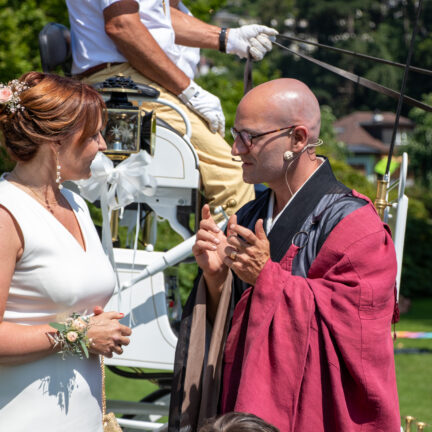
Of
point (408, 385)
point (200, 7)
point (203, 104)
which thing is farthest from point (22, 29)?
point (203, 104)

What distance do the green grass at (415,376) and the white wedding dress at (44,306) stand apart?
4.50 m

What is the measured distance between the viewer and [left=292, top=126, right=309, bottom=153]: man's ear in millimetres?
3016

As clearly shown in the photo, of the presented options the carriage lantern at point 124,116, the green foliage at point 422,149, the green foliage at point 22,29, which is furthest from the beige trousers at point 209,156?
the green foliage at point 422,149

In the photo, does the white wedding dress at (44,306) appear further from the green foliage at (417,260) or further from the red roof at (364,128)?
the red roof at (364,128)

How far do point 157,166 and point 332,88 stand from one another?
7512cm

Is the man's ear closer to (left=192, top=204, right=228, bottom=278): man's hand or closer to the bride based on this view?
(left=192, top=204, right=228, bottom=278): man's hand

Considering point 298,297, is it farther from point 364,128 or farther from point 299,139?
point 364,128

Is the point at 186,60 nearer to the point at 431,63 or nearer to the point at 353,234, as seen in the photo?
the point at 353,234

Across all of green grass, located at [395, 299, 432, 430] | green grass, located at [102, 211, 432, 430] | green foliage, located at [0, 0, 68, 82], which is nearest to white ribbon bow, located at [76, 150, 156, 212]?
green grass, located at [395, 299, 432, 430]

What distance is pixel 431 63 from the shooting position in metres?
68.6

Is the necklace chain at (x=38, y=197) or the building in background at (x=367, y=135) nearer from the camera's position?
the necklace chain at (x=38, y=197)

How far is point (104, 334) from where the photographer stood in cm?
276

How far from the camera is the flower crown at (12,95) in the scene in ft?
8.70

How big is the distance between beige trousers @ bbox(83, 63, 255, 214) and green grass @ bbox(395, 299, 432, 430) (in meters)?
3.19
